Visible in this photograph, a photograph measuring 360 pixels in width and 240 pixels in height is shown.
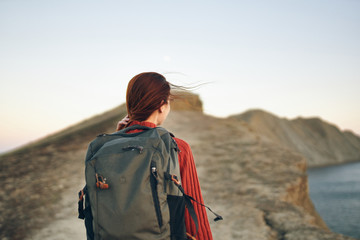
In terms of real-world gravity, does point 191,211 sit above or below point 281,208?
above

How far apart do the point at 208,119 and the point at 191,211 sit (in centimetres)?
1235

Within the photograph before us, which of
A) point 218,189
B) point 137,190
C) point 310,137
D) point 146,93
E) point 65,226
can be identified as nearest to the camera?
point 137,190

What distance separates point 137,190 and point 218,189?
16.8 ft

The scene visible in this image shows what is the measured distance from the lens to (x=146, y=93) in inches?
58.2

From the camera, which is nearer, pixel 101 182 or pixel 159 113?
pixel 101 182

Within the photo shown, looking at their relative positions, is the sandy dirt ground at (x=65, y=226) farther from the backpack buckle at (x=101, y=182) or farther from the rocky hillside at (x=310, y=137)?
the rocky hillside at (x=310, y=137)

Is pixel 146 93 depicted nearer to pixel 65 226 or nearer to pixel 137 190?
pixel 137 190

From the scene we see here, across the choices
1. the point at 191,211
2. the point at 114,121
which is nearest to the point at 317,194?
the point at 114,121

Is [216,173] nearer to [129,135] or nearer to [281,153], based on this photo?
[281,153]

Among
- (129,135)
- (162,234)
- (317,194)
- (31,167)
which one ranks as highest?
(129,135)

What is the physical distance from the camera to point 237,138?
32.7 feet

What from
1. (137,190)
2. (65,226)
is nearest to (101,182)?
(137,190)

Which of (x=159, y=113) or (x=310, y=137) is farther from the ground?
(x=159, y=113)

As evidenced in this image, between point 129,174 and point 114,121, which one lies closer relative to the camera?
point 129,174
